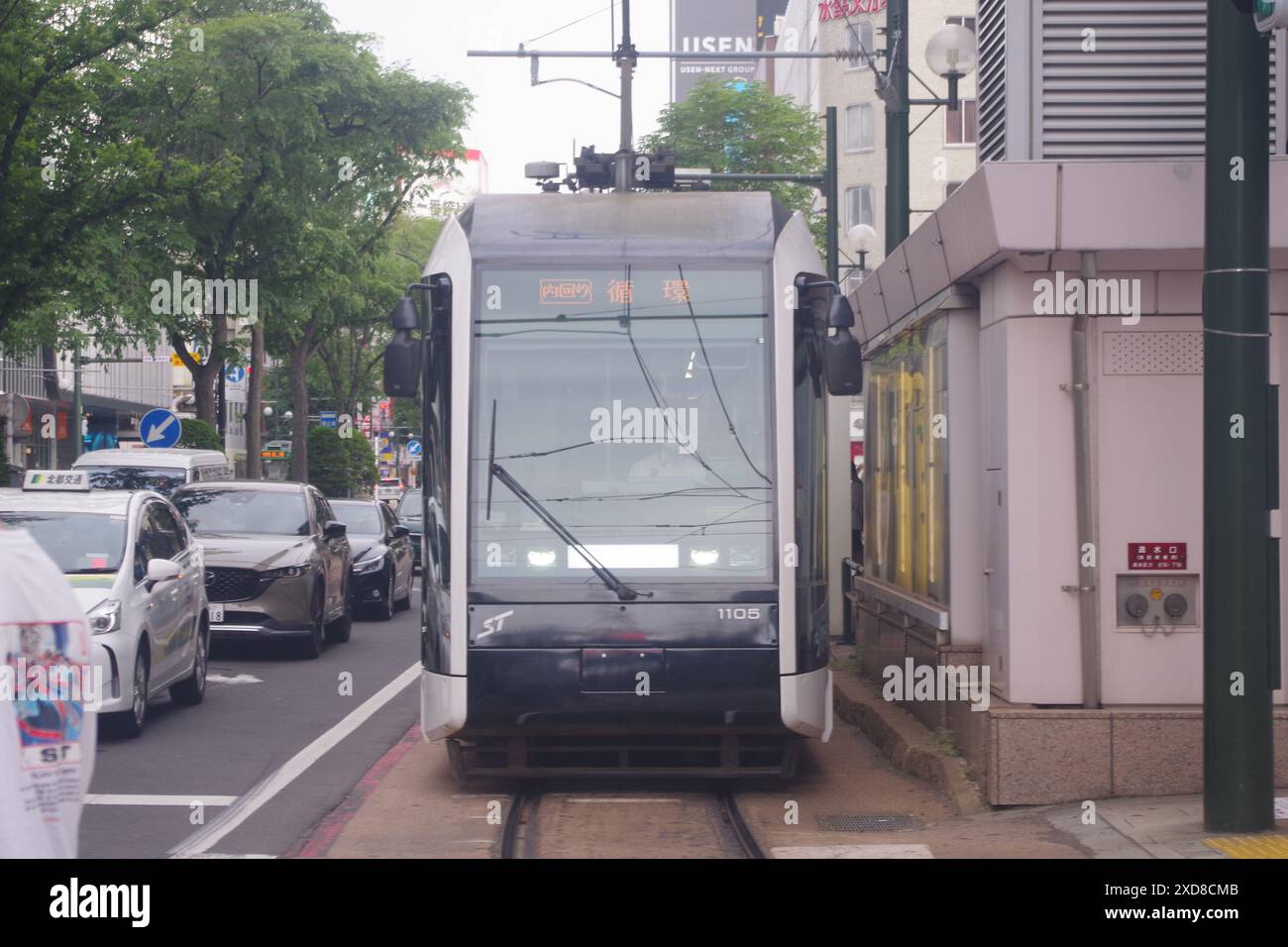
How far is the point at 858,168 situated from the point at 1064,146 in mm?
46464

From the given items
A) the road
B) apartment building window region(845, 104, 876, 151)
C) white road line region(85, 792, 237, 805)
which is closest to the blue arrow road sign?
the road

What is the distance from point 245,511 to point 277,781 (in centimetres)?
899

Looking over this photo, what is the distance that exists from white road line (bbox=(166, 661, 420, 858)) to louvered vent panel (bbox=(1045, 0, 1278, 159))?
5.43m

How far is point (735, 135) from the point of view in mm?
36875

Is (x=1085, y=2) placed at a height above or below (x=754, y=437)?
above

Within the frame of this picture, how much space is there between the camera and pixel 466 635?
9.14 m

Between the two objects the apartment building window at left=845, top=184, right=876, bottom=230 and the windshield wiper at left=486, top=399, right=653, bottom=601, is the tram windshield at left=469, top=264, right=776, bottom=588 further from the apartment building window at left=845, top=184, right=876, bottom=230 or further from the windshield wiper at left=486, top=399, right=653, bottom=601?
the apartment building window at left=845, top=184, right=876, bottom=230

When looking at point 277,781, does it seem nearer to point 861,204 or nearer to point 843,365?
point 843,365

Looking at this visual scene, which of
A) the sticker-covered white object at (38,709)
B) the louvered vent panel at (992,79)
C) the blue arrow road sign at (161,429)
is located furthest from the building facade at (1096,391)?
the blue arrow road sign at (161,429)

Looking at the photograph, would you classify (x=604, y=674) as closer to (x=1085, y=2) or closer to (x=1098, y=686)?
(x=1098, y=686)

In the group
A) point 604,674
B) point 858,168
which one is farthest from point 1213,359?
point 858,168

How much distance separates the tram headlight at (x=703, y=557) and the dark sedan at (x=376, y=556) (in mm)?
14056

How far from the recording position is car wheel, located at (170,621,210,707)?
14.0 meters

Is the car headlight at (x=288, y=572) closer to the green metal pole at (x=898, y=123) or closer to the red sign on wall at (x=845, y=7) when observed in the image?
the green metal pole at (x=898, y=123)
